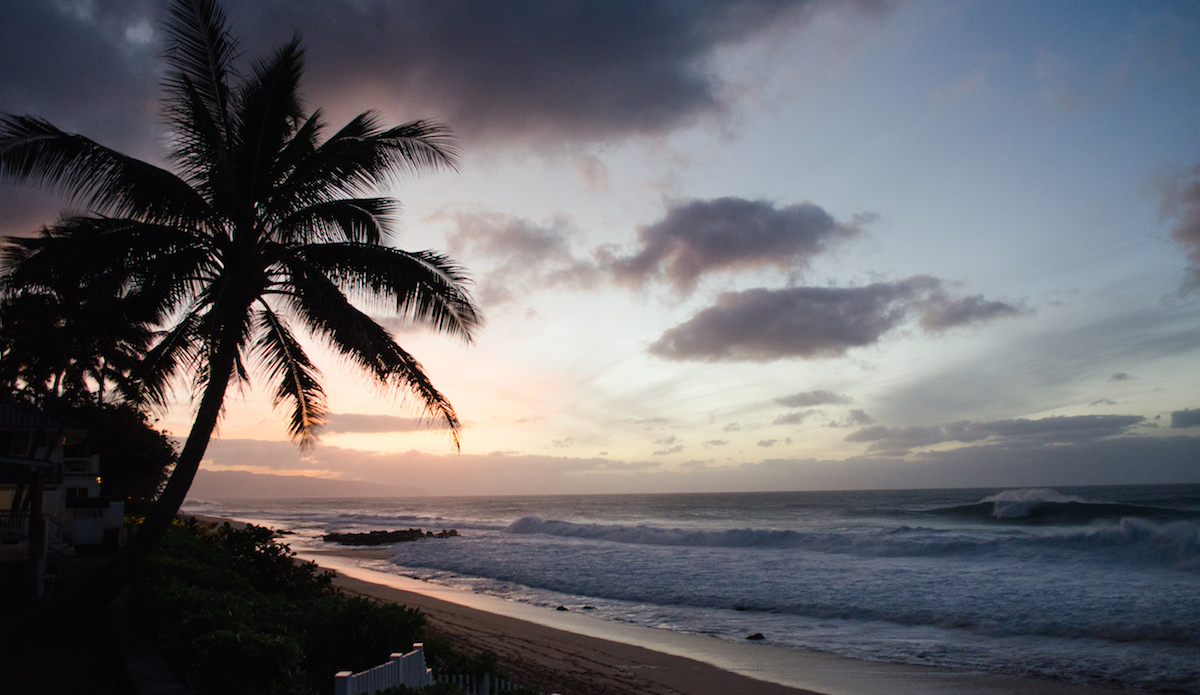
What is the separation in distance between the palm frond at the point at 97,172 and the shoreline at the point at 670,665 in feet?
24.8

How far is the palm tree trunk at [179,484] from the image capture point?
7309 mm

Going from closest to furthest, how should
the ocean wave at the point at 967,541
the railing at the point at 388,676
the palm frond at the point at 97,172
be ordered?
the railing at the point at 388,676
the palm frond at the point at 97,172
the ocean wave at the point at 967,541

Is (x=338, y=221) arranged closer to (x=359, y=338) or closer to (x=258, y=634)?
(x=359, y=338)

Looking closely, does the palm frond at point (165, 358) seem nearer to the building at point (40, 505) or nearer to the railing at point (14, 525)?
the building at point (40, 505)

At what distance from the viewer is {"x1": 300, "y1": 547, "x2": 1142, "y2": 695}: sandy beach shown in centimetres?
887

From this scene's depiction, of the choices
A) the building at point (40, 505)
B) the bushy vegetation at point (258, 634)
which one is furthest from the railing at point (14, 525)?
the bushy vegetation at point (258, 634)

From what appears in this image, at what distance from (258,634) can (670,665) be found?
7281 mm

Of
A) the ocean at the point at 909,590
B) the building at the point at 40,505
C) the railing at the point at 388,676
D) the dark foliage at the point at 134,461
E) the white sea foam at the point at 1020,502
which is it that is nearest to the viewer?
the railing at the point at 388,676

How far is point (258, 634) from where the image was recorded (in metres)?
4.35

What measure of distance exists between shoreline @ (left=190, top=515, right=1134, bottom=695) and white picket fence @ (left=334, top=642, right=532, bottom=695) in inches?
155

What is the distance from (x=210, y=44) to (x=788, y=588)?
57.0 ft

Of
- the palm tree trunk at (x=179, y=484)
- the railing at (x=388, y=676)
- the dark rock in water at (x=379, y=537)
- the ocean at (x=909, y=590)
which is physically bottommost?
the dark rock in water at (x=379, y=537)

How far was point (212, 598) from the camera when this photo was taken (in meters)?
6.13

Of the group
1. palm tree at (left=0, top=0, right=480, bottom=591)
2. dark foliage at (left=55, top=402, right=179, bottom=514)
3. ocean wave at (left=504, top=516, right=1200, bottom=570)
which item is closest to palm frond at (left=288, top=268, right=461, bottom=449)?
palm tree at (left=0, top=0, right=480, bottom=591)
